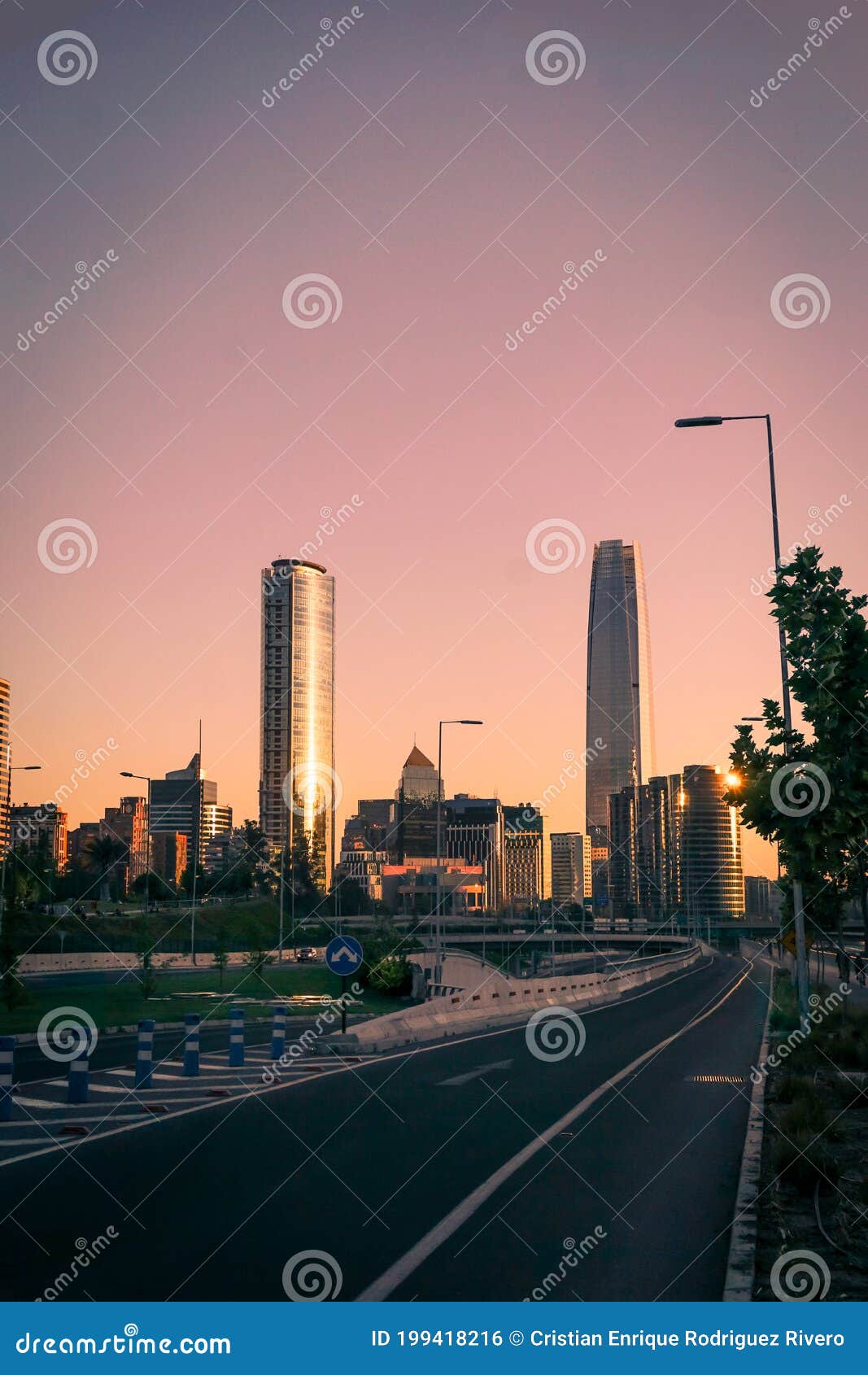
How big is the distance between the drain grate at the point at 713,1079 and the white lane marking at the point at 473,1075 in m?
3.38

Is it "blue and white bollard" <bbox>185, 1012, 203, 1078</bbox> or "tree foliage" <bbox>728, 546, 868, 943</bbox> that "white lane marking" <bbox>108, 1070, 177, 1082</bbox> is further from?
"tree foliage" <bbox>728, 546, 868, 943</bbox>

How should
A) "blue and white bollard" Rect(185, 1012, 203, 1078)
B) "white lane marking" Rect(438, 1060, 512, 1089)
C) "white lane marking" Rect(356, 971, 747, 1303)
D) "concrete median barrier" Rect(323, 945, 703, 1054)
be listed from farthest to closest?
"concrete median barrier" Rect(323, 945, 703, 1054), "blue and white bollard" Rect(185, 1012, 203, 1078), "white lane marking" Rect(438, 1060, 512, 1089), "white lane marking" Rect(356, 971, 747, 1303)

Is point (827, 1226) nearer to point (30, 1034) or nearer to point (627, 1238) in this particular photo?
point (627, 1238)

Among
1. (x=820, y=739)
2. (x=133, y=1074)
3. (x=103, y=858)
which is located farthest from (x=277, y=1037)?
(x=103, y=858)

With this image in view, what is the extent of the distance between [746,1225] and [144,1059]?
10858mm

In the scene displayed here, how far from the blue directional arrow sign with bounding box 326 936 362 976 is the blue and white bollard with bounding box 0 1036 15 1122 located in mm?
7496

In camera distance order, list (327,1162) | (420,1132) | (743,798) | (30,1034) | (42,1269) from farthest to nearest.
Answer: (30,1034)
(743,798)
(420,1132)
(327,1162)
(42,1269)

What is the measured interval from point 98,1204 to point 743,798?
37.0 ft

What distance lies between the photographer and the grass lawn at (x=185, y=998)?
1307 inches

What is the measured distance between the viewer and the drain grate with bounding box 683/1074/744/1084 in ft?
68.5

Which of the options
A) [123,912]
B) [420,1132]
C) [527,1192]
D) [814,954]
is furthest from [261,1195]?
[123,912]

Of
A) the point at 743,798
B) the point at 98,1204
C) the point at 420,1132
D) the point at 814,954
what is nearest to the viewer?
the point at 98,1204

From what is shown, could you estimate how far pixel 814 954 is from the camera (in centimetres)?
8088

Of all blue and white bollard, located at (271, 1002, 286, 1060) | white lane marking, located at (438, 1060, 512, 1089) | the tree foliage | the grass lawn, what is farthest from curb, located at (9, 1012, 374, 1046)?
the tree foliage
